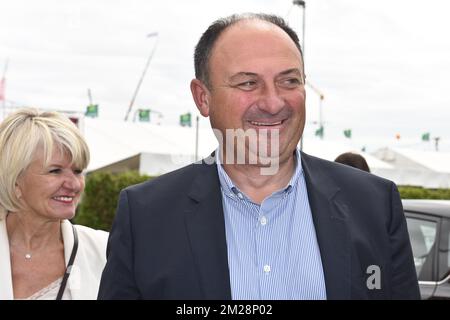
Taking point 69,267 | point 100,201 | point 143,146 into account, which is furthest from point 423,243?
point 143,146

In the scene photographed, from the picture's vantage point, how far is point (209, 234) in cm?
216

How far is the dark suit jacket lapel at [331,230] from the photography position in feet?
6.77

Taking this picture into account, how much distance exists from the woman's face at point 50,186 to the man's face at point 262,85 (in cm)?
137

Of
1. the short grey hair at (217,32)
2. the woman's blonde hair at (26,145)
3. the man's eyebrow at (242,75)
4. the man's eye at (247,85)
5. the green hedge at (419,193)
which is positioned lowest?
the green hedge at (419,193)

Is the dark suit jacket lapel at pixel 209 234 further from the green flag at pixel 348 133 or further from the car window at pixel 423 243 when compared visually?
the green flag at pixel 348 133

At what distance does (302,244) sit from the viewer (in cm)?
217

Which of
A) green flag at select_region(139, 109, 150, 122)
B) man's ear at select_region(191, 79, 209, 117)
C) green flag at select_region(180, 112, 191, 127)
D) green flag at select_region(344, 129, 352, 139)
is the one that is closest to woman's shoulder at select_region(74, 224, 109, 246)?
man's ear at select_region(191, 79, 209, 117)

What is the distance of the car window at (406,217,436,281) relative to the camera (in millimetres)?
5270

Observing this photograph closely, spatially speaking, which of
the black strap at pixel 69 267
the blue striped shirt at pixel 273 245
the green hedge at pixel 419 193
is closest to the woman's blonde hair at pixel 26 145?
the black strap at pixel 69 267

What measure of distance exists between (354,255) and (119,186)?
11.0 m

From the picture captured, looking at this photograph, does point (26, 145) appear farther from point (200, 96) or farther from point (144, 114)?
point (144, 114)

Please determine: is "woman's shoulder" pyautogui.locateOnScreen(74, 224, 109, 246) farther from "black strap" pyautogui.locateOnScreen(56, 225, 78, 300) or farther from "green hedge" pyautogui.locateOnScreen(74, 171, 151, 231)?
"green hedge" pyautogui.locateOnScreen(74, 171, 151, 231)

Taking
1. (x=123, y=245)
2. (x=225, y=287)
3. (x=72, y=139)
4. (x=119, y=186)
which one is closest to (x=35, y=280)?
(x=72, y=139)
